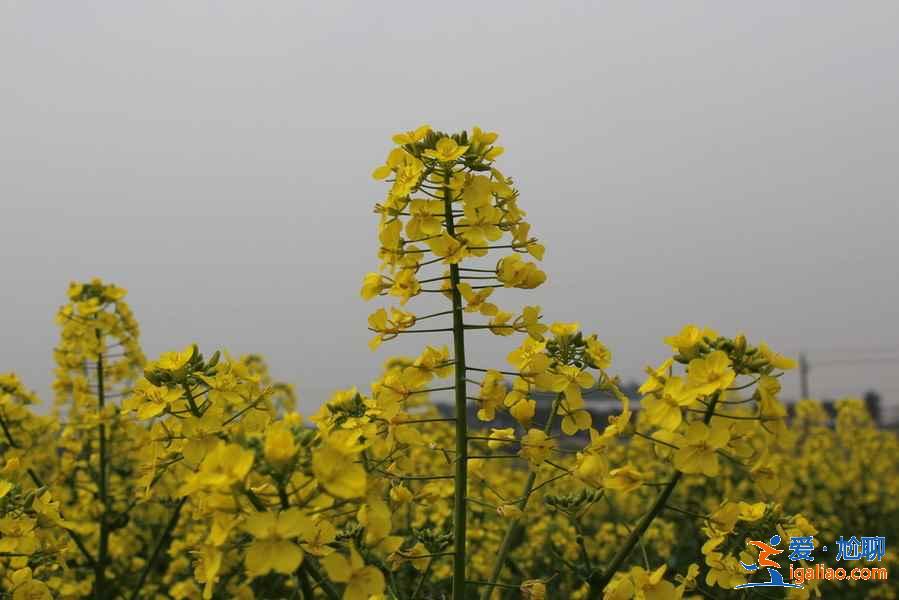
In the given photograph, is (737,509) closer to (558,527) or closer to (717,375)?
(717,375)

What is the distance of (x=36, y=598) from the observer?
252 cm

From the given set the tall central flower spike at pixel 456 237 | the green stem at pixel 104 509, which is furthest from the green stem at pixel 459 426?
the green stem at pixel 104 509

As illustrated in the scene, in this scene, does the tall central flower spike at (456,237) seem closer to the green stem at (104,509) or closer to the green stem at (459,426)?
the green stem at (459,426)

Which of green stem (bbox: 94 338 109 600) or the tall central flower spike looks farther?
green stem (bbox: 94 338 109 600)

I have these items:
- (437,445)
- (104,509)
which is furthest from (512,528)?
(104,509)

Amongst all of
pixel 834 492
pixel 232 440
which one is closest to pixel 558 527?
pixel 834 492

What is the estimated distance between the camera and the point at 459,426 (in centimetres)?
218

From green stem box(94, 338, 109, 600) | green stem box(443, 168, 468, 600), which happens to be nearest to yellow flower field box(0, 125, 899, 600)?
green stem box(443, 168, 468, 600)

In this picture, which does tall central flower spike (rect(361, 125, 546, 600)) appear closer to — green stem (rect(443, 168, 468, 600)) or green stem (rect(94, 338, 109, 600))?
green stem (rect(443, 168, 468, 600))

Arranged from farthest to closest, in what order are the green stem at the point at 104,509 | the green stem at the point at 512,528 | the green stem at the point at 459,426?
the green stem at the point at 104,509, the green stem at the point at 512,528, the green stem at the point at 459,426

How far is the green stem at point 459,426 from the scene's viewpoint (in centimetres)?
210

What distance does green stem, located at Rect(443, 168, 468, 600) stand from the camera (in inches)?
82.7

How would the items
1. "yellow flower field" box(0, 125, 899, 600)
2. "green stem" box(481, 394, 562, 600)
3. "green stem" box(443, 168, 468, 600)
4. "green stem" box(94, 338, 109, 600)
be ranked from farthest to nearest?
1. "green stem" box(94, 338, 109, 600)
2. "green stem" box(481, 394, 562, 600)
3. "green stem" box(443, 168, 468, 600)
4. "yellow flower field" box(0, 125, 899, 600)

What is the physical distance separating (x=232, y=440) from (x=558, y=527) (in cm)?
595
